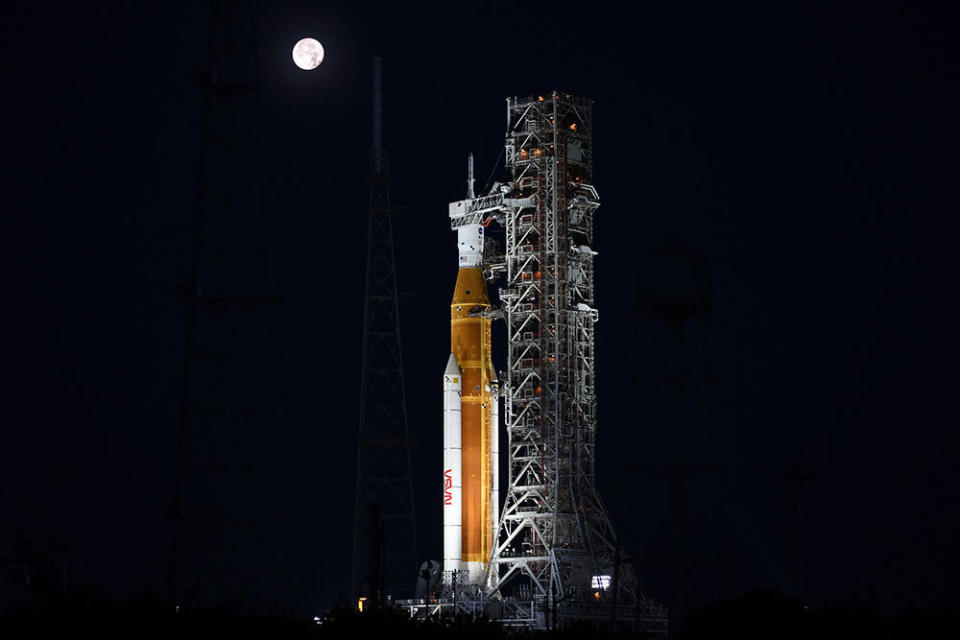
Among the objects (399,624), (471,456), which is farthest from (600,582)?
(399,624)

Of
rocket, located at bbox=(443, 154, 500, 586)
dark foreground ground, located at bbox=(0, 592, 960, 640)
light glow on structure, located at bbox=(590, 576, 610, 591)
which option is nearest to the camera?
dark foreground ground, located at bbox=(0, 592, 960, 640)

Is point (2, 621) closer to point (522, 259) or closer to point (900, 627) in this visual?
point (900, 627)

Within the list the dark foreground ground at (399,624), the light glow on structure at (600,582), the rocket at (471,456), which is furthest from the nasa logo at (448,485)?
the dark foreground ground at (399,624)

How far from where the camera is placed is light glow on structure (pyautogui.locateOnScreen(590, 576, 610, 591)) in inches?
3145

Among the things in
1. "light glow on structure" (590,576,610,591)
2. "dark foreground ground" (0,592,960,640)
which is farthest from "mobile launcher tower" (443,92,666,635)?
"dark foreground ground" (0,592,960,640)

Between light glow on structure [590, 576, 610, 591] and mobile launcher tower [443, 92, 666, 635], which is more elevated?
mobile launcher tower [443, 92, 666, 635]

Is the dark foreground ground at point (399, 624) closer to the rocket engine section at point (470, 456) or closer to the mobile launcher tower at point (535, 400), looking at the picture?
the mobile launcher tower at point (535, 400)

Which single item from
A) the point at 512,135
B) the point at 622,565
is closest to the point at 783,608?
the point at 622,565

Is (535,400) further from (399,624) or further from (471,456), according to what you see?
(399,624)

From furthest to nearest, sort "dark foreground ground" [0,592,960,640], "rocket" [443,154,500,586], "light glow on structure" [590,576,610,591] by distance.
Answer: "rocket" [443,154,500,586], "light glow on structure" [590,576,610,591], "dark foreground ground" [0,592,960,640]

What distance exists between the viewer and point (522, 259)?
82625mm

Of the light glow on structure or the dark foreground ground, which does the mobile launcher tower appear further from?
the dark foreground ground

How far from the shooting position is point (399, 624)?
4775 centimetres

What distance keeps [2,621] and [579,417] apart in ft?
143
